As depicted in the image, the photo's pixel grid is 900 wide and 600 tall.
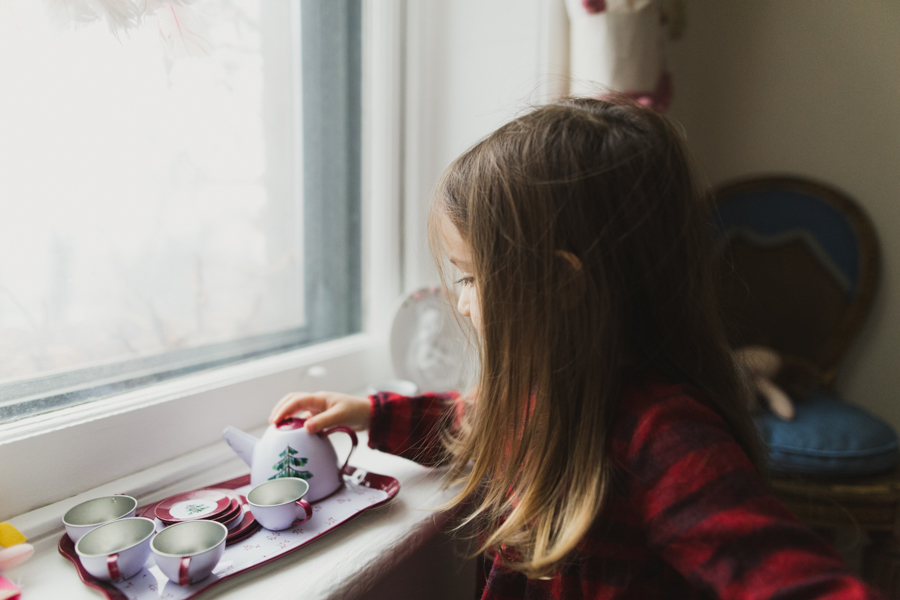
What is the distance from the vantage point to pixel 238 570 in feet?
1.50

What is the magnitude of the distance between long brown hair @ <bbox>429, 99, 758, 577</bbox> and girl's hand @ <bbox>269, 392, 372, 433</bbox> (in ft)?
0.70

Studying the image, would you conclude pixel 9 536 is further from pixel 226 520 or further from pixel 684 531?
pixel 684 531

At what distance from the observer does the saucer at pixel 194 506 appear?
507 millimetres

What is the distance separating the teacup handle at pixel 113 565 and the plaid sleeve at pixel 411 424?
1.02 feet

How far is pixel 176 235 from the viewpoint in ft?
2.32

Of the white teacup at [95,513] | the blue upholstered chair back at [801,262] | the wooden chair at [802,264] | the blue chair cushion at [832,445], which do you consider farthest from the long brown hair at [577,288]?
the blue upholstered chair back at [801,262]

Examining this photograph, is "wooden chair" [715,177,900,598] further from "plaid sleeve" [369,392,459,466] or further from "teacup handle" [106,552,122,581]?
"teacup handle" [106,552,122,581]

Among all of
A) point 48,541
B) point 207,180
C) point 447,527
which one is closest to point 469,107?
point 207,180

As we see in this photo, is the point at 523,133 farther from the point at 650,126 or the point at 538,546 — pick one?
the point at 538,546

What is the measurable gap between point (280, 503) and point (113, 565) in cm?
14

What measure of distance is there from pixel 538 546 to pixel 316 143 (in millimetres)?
732

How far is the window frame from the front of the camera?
1.78 feet

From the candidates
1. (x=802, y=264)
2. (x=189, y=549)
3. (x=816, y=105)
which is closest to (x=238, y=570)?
(x=189, y=549)

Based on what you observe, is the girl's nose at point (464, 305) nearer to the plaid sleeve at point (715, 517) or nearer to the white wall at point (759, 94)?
the plaid sleeve at point (715, 517)
